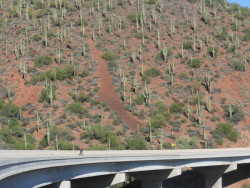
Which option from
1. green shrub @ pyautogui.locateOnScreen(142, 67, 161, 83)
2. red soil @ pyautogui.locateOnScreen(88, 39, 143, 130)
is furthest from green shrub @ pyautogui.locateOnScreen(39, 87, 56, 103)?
green shrub @ pyautogui.locateOnScreen(142, 67, 161, 83)

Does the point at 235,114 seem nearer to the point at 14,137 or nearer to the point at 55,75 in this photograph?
the point at 55,75

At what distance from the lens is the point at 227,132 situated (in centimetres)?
4994

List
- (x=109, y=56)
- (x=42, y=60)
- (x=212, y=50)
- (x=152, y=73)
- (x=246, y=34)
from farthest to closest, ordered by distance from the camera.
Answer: (x=246, y=34), (x=212, y=50), (x=109, y=56), (x=42, y=60), (x=152, y=73)

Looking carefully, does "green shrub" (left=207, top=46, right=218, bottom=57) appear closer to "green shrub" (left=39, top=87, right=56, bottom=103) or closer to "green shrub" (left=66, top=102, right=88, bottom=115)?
"green shrub" (left=66, top=102, right=88, bottom=115)

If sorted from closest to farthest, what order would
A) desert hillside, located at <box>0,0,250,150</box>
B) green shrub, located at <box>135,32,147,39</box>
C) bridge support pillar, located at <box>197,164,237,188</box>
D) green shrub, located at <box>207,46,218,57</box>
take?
bridge support pillar, located at <box>197,164,237,188</box> < desert hillside, located at <box>0,0,250,150</box> < green shrub, located at <box>207,46,218,57</box> < green shrub, located at <box>135,32,147,39</box>

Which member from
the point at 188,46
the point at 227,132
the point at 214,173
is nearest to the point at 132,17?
the point at 188,46

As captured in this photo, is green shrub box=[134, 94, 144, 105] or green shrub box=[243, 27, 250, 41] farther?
green shrub box=[243, 27, 250, 41]

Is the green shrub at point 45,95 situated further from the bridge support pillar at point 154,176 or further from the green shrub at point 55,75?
the bridge support pillar at point 154,176

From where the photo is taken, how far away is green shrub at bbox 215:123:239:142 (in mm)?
49344

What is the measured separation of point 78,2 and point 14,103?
31.4 m

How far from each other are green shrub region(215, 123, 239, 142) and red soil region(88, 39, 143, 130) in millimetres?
8741

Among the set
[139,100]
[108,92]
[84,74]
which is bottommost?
[139,100]

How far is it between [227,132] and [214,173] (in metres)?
18.1

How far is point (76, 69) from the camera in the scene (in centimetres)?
6125
